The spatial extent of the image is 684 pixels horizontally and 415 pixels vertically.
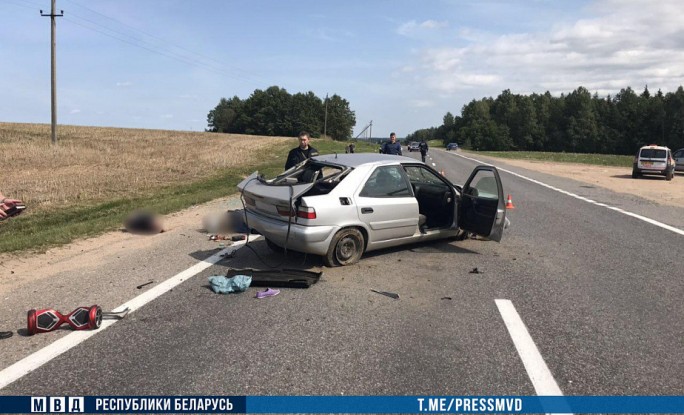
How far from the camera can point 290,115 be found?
432 feet

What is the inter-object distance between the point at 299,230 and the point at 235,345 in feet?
6.84

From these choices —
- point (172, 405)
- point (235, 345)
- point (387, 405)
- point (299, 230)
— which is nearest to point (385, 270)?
point (299, 230)

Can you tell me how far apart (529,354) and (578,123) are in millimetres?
116505

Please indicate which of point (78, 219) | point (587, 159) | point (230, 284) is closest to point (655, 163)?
point (78, 219)

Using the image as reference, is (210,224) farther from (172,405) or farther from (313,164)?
(172,405)

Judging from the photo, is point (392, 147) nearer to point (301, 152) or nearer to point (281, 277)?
point (301, 152)

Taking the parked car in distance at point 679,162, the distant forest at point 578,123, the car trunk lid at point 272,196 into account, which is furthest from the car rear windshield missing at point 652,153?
the distant forest at point 578,123

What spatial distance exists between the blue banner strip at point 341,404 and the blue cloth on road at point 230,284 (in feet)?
7.11

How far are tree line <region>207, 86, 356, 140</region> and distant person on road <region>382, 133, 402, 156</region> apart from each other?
112020 millimetres

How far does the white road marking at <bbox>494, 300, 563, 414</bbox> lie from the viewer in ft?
11.1

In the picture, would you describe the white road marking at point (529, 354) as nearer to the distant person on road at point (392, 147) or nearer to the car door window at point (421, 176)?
the car door window at point (421, 176)

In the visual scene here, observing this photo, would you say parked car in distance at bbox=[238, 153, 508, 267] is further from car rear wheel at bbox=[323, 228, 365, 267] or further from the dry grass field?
the dry grass field

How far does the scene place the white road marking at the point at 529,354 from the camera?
340 centimetres

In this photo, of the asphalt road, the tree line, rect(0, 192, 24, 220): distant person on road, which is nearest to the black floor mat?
the asphalt road
